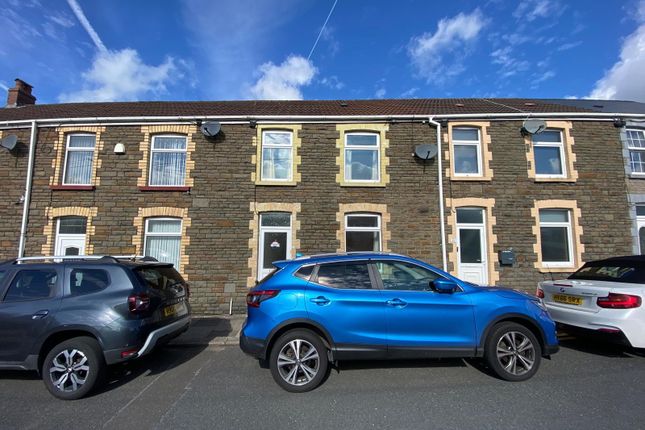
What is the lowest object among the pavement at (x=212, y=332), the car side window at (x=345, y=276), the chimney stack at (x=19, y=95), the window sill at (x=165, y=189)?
the pavement at (x=212, y=332)

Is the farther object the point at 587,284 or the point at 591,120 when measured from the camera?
the point at 591,120

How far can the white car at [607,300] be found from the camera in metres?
4.61

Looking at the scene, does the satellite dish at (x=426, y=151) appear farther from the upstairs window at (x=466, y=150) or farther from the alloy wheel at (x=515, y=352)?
the alloy wheel at (x=515, y=352)

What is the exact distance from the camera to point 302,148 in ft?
31.5

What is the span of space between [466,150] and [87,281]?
9913 mm

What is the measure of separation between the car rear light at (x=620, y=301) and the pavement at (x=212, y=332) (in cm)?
622

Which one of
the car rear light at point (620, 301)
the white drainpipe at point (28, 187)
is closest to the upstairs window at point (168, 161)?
the white drainpipe at point (28, 187)

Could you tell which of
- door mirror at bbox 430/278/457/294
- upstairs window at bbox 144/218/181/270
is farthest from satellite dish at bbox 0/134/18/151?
door mirror at bbox 430/278/457/294

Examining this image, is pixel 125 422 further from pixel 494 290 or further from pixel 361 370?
pixel 494 290

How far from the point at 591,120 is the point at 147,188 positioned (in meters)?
13.6

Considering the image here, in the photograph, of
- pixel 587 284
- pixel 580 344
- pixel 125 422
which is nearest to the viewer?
pixel 125 422

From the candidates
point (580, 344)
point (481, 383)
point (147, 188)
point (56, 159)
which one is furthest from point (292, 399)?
point (56, 159)

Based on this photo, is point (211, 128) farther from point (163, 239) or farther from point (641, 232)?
point (641, 232)

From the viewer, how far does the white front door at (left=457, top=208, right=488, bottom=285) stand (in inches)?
361
